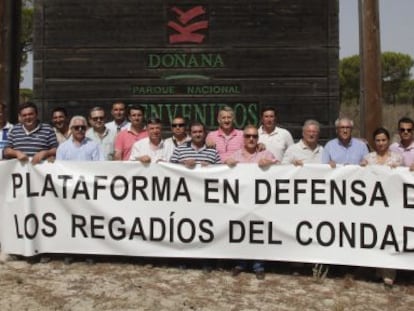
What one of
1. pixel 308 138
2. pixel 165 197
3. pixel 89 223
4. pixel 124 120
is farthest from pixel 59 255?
pixel 308 138

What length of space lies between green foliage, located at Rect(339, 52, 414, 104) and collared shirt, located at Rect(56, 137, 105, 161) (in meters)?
38.5

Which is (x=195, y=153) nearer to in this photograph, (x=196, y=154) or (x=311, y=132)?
(x=196, y=154)

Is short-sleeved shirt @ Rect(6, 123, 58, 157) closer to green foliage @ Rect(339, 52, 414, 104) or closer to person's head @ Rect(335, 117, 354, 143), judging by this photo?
person's head @ Rect(335, 117, 354, 143)

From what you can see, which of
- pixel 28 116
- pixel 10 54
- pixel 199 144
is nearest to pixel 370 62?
pixel 199 144

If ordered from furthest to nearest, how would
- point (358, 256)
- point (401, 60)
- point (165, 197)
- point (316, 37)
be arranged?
1. point (401, 60)
2. point (316, 37)
3. point (165, 197)
4. point (358, 256)

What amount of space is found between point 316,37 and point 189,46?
1.66 meters

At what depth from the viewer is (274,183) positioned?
5.88m

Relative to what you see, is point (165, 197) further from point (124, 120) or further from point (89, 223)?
point (124, 120)

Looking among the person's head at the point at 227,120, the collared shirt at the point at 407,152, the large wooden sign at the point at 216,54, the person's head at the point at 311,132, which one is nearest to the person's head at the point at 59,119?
the large wooden sign at the point at 216,54

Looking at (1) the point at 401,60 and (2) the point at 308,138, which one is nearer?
(2) the point at 308,138

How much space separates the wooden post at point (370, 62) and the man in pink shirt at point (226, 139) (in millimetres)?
1877

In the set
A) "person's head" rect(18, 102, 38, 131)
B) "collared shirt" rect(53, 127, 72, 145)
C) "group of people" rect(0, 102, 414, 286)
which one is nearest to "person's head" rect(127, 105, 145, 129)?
"group of people" rect(0, 102, 414, 286)

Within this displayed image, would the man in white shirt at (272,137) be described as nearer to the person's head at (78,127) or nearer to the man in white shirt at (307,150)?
the man in white shirt at (307,150)

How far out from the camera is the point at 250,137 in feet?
19.0
